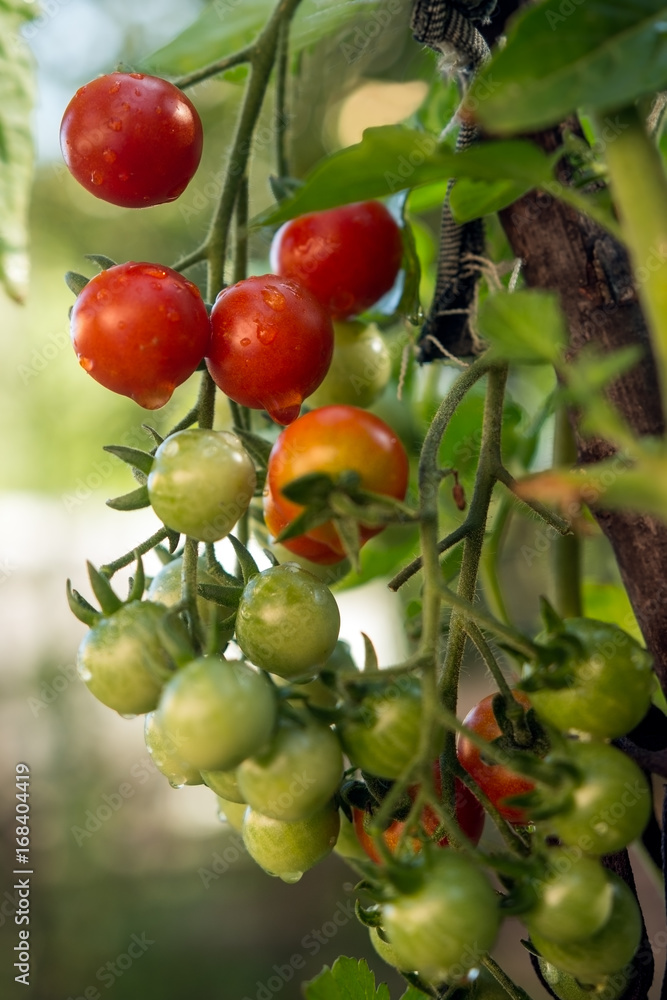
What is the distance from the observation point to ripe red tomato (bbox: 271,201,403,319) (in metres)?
0.42

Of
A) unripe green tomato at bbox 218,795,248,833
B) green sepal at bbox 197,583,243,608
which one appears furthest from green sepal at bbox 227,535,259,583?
unripe green tomato at bbox 218,795,248,833

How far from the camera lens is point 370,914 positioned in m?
0.28

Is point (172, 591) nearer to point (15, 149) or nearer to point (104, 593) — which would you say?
point (104, 593)

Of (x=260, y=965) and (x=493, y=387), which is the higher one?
(x=493, y=387)

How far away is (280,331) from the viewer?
13.3 inches

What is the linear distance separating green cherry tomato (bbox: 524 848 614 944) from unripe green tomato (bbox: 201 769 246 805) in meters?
0.11

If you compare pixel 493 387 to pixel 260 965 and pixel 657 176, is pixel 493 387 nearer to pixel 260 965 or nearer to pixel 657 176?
pixel 657 176

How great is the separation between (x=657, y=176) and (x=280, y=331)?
0.16 meters

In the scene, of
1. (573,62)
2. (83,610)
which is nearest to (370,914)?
(83,610)

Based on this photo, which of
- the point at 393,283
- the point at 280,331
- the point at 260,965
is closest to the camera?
the point at 280,331

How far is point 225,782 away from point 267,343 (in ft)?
0.54

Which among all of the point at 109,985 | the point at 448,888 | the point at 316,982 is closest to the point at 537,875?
the point at 448,888

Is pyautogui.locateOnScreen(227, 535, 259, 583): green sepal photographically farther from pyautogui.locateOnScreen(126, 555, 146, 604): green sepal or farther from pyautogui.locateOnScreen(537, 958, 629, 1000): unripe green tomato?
pyautogui.locateOnScreen(537, 958, 629, 1000): unripe green tomato

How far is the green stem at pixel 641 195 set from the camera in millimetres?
204
